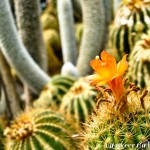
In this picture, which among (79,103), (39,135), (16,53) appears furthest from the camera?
(16,53)

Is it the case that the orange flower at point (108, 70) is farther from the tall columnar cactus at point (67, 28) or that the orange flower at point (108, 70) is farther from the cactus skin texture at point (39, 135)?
the tall columnar cactus at point (67, 28)

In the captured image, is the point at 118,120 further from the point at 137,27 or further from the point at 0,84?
the point at 0,84

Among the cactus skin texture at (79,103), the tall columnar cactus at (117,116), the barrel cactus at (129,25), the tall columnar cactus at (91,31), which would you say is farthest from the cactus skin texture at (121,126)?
the tall columnar cactus at (91,31)

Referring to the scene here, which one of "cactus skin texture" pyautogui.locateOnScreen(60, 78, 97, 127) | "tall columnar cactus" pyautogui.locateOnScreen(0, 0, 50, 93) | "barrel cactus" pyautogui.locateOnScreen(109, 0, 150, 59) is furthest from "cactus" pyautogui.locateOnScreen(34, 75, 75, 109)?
"barrel cactus" pyautogui.locateOnScreen(109, 0, 150, 59)

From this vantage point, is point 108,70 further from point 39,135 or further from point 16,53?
point 16,53

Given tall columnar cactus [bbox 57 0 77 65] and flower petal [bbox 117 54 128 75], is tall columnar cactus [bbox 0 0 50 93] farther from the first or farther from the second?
flower petal [bbox 117 54 128 75]

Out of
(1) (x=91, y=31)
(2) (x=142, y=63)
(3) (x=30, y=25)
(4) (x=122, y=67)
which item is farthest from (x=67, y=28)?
(4) (x=122, y=67)

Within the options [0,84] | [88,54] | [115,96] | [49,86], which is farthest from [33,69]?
[115,96]

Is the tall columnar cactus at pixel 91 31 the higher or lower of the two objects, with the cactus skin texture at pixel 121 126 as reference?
higher
